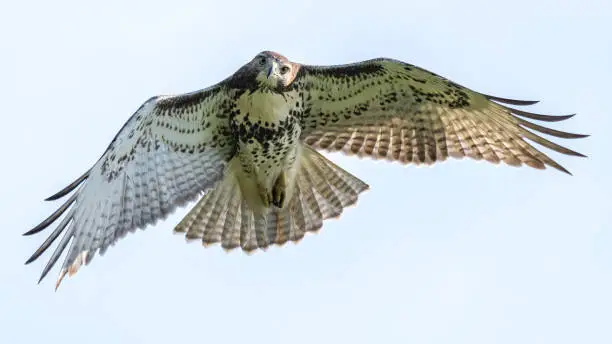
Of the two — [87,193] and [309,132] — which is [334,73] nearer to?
[309,132]

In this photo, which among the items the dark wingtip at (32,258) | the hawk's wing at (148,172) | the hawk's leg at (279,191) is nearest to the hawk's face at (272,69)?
the hawk's wing at (148,172)

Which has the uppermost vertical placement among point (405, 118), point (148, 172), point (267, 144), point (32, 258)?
point (405, 118)

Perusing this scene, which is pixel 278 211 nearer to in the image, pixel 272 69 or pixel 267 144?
pixel 267 144

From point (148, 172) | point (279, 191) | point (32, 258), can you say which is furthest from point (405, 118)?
point (32, 258)

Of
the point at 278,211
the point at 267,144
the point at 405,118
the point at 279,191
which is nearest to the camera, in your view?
the point at 267,144

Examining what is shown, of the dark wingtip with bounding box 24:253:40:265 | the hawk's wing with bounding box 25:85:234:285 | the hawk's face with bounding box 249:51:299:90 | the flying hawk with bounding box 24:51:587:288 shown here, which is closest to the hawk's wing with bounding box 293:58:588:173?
the flying hawk with bounding box 24:51:587:288

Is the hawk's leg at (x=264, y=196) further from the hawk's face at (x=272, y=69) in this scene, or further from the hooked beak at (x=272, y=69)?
the hooked beak at (x=272, y=69)

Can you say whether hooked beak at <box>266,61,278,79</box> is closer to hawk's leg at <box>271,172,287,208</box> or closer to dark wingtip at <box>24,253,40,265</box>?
hawk's leg at <box>271,172,287,208</box>
